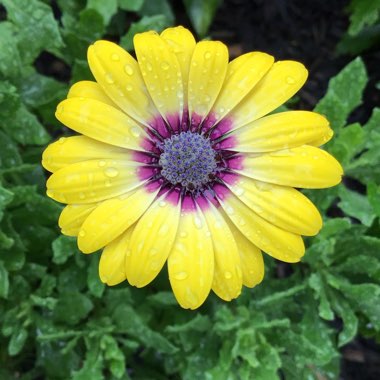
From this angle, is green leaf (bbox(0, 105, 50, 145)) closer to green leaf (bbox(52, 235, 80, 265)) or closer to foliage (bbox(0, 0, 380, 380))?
foliage (bbox(0, 0, 380, 380))

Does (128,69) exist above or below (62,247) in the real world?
above

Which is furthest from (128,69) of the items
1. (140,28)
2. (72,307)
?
(72,307)

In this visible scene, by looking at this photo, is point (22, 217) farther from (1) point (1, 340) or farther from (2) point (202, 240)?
(2) point (202, 240)

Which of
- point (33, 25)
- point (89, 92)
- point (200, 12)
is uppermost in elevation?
point (89, 92)

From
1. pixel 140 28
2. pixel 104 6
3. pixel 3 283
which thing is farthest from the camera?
pixel 104 6

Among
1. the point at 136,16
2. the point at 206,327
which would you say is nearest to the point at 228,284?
the point at 206,327

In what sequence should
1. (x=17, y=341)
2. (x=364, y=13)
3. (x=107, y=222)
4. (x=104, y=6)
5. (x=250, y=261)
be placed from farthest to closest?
1. (x=364, y=13)
2. (x=104, y=6)
3. (x=17, y=341)
4. (x=250, y=261)
5. (x=107, y=222)

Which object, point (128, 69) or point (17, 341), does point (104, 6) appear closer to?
point (128, 69)
